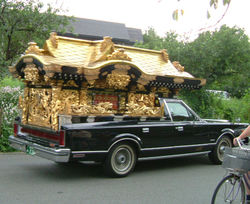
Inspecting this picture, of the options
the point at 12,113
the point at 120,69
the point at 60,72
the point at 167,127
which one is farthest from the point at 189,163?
the point at 12,113

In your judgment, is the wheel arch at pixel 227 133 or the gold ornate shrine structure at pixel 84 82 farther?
the wheel arch at pixel 227 133

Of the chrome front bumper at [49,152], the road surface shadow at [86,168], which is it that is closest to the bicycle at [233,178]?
the chrome front bumper at [49,152]

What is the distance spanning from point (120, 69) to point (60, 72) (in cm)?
133

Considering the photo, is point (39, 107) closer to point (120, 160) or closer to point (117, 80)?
point (117, 80)

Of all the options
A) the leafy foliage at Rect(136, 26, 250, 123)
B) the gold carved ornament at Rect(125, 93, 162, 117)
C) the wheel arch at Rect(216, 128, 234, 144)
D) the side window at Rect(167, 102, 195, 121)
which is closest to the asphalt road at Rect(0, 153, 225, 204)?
the wheel arch at Rect(216, 128, 234, 144)

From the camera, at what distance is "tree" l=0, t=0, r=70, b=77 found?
9751 mm

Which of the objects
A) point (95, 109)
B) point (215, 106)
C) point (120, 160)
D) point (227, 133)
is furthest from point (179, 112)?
point (215, 106)

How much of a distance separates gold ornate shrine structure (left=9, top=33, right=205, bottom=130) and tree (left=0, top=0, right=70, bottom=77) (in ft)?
8.80

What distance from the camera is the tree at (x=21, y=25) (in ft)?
32.0

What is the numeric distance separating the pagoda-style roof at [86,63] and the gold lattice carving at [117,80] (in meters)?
0.07

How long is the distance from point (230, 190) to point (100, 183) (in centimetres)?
265

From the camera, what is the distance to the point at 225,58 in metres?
15.2

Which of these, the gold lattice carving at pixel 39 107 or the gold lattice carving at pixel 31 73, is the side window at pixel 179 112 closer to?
the gold lattice carving at pixel 39 107

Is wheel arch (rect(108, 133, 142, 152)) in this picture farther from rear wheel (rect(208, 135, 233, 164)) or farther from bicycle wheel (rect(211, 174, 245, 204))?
bicycle wheel (rect(211, 174, 245, 204))
